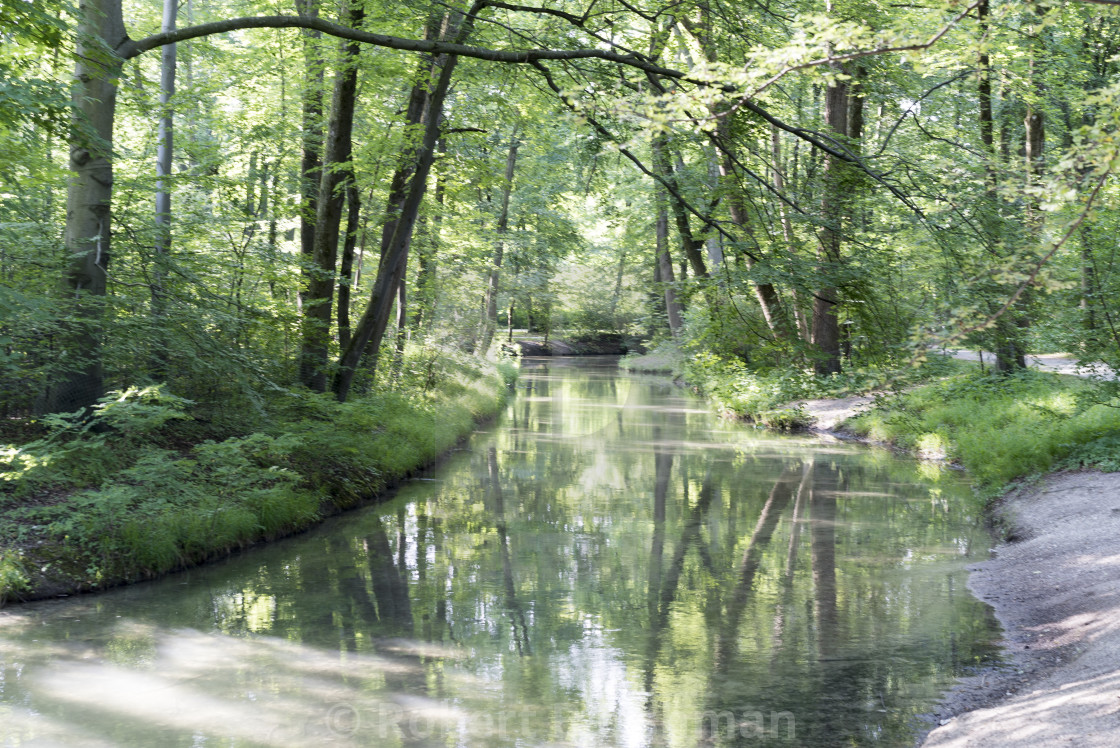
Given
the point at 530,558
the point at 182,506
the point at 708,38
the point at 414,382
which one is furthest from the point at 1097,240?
the point at 414,382

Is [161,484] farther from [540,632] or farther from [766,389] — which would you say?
[766,389]

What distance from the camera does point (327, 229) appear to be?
12.8 meters

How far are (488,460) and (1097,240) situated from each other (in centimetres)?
972

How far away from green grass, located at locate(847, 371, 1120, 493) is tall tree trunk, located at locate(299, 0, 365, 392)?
756 cm

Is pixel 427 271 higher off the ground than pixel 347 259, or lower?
higher

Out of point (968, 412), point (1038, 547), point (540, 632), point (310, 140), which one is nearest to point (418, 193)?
point (310, 140)

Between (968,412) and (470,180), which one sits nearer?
(968,412)

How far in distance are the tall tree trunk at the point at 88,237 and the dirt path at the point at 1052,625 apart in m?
8.04

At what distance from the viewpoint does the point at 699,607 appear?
750 cm

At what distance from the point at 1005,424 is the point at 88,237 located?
12244mm

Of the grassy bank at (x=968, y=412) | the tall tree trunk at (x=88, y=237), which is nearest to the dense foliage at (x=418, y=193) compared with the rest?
the tall tree trunk at (x=88, y=237)

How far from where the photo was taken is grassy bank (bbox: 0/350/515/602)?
7379mm

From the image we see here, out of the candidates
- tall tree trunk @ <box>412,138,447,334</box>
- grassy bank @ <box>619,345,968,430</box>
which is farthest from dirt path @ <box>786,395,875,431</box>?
tall tree trunk @ <box>412,138,447,334</box>

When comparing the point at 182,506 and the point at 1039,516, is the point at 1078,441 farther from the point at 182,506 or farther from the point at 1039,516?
the point at 182,506
